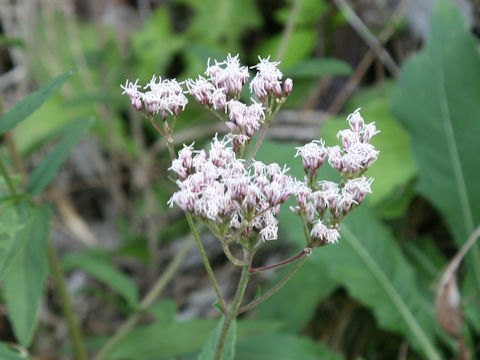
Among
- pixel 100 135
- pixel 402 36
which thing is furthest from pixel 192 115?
pixel 402 36

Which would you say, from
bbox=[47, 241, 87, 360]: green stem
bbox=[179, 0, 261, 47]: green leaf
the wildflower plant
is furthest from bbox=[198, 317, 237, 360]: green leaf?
bbox=[179, 0, 261, 47]: green leaf

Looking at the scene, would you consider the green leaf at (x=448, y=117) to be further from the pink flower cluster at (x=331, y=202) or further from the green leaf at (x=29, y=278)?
the green leaf at (x=29, y=278)

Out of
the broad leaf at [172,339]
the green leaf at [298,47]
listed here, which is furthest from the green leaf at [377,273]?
the green leaf at [298,47]

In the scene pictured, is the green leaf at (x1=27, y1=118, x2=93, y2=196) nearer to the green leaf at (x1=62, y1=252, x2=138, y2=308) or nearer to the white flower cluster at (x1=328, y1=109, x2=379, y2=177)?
the green leaf at (x1=62, y1=252, x2=138, y2=308)

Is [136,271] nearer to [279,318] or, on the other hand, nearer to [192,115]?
[192,115]

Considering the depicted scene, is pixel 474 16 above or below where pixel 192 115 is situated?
below

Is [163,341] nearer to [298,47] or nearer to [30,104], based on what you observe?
[30,104]
